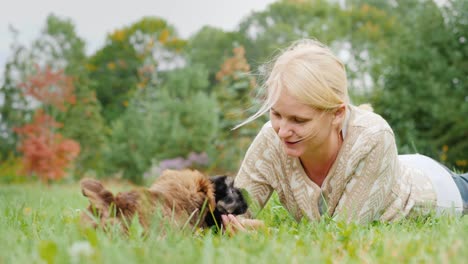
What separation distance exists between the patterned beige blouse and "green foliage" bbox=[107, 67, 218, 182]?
58.5 ft

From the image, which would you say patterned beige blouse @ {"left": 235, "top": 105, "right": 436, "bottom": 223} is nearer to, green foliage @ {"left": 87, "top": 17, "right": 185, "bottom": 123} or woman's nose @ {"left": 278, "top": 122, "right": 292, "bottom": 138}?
woman's nose @ {"left": 278, "top": 122, "right": 292, "bottom": 138}

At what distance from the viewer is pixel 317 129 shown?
3.62m

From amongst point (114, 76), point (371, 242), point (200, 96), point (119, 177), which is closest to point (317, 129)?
point (371, 242)

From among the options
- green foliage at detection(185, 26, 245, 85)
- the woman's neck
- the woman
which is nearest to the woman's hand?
the woman

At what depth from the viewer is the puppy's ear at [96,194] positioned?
8.89ft

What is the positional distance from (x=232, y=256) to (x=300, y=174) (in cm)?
201

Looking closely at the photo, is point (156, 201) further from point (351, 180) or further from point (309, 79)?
point (351, 180)

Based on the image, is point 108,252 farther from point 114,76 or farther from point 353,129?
point 114,76

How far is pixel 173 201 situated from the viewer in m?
3.06

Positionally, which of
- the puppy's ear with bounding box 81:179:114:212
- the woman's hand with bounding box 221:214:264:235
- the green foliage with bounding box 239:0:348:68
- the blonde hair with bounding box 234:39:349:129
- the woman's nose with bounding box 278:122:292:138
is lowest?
the woman's hand with bounding box 221:214:264:235

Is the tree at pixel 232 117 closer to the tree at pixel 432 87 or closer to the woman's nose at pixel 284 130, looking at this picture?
the tree at pixel 432 87

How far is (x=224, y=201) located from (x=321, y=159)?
86 cm

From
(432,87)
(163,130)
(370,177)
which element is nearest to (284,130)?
(370,177)

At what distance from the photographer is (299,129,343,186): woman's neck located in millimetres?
3846
